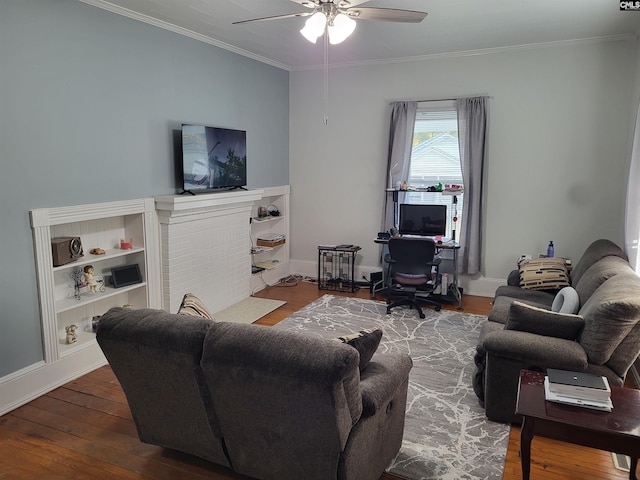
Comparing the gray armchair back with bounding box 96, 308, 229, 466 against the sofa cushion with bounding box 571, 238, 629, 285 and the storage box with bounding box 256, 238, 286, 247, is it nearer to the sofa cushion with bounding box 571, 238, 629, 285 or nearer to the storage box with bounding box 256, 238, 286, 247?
the sofa cushion with bounding box 571, 238, 629, 285

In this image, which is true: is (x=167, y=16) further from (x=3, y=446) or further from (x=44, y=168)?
(x=3, y=446)

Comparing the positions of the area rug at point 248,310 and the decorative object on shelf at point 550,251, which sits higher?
the decorative object on shelf at point 550,251

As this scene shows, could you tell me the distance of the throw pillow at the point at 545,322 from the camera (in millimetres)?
2846

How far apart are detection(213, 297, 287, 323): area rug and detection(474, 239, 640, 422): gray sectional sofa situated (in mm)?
2440

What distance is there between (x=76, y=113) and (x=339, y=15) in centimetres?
207

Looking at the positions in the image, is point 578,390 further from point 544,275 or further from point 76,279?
point 76,279

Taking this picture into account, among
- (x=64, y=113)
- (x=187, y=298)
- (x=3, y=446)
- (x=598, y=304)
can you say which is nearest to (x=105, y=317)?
(x=187, y=298)

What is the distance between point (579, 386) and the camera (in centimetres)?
222

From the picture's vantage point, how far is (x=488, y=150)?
214 inches

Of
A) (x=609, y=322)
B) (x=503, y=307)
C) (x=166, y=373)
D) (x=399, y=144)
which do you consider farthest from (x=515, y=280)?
(x=166, y=373)

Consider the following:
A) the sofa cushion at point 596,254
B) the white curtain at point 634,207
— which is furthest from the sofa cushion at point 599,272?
the white curtain at point 634,207

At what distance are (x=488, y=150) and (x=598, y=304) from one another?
3.10m

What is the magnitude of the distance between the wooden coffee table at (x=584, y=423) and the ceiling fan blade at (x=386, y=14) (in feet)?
7.44

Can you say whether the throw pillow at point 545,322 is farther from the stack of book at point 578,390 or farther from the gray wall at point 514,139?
the gray wall at point 514,139
